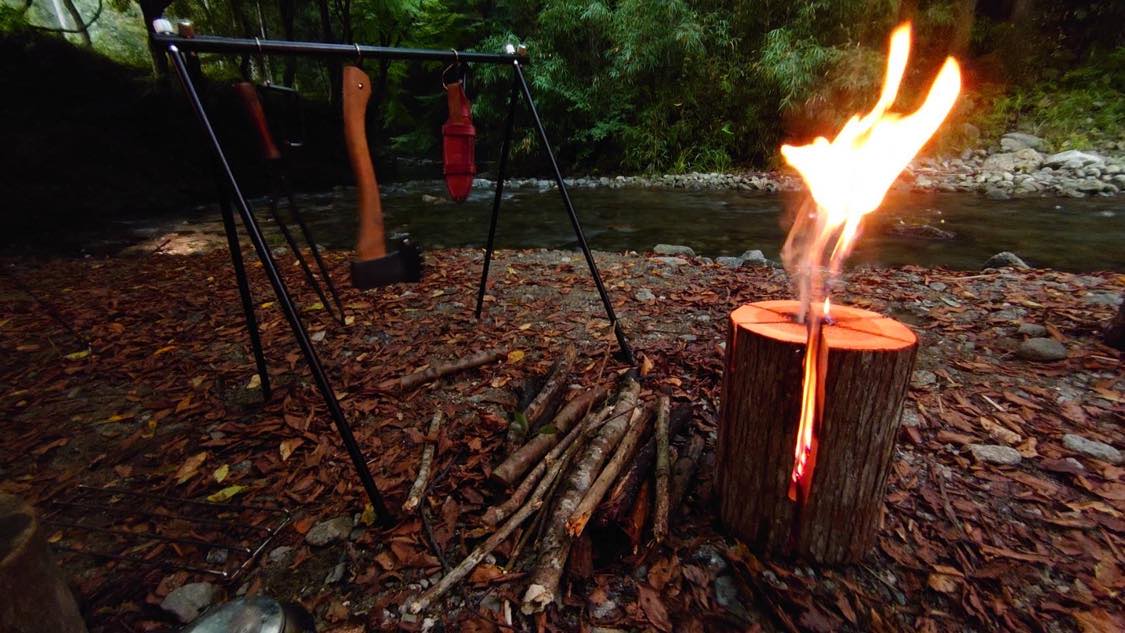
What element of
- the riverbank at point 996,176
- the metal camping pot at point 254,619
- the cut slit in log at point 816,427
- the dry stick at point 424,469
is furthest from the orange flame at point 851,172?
the riverbank at point 996,176

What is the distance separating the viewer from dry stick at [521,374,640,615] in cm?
167

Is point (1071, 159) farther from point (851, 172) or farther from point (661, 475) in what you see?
point (661, 475)

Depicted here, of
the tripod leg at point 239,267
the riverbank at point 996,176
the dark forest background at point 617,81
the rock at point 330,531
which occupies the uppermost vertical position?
the dark forest background at point 617,81

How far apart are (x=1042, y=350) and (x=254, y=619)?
4.55 meters

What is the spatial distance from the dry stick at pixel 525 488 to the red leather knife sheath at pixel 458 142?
1818 millimetres

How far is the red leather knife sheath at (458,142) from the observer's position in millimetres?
3104

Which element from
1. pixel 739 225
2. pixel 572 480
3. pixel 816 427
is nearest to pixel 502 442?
pixel 572 480

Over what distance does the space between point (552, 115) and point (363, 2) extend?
26.2 ft

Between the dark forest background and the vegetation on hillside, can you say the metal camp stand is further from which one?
the vegetation on hillside

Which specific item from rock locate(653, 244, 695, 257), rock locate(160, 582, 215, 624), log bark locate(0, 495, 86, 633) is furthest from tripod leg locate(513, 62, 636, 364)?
rock locate(653, 244, 695, 257)

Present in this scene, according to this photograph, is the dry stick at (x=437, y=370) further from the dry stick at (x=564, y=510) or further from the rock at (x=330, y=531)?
the dry stick at (x=564, y=510)

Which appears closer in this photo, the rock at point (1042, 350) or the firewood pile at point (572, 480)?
the firewood pile at point (572, 480)

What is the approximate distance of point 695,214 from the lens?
34.3ft

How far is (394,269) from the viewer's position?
17.1ft
